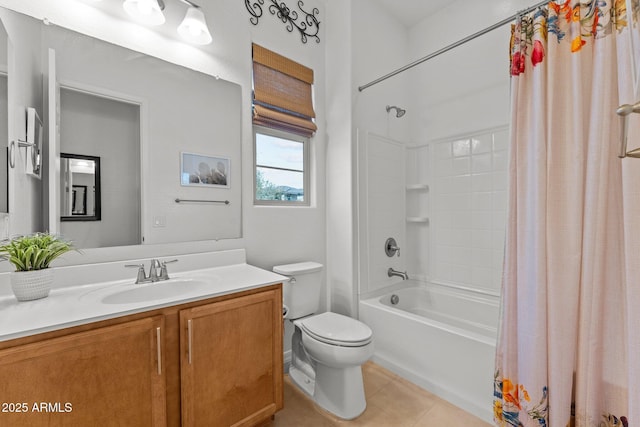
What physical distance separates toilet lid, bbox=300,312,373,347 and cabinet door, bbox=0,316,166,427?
2.74 ft

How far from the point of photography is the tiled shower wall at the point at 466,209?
229 cm

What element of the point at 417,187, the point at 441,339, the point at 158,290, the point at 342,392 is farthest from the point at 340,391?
the point at 417,187

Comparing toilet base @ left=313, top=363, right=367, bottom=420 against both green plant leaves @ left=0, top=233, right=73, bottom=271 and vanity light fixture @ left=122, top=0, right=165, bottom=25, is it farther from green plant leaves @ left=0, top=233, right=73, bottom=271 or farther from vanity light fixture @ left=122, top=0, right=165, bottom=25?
vanity light fixture @ left=122, top=0, right=165, bottom=25

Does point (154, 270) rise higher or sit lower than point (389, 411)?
higher

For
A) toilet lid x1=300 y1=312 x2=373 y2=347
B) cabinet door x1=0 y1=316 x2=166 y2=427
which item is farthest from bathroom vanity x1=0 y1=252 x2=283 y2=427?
toilet lid x1=300 y1=312 x2=373 y2=347

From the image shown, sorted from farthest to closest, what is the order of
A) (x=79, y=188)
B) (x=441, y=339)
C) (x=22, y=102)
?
1. (x=441, y=339)
2. (x=79, y=188)
3. (x=22, y=102)

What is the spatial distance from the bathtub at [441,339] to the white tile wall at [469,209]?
0.17m

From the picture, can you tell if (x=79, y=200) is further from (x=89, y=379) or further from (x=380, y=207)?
(x=380, y=207)

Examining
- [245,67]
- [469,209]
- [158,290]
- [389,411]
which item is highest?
[245,67]

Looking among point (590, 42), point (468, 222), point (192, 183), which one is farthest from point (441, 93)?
point (192, 183)

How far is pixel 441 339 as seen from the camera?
178cm

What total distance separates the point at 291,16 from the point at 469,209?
2101 mm

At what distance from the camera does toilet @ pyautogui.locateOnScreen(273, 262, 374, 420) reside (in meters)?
1.61

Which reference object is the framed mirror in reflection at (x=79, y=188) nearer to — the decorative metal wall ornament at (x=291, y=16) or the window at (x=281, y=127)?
the window at (x=281, y=127)
